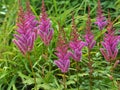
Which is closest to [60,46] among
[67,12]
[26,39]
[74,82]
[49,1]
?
[26,39]

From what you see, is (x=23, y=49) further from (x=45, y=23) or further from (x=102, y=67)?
(x=102, y=67)

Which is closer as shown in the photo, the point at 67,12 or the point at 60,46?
the point at 60,46

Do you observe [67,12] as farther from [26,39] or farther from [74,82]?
[26,39]

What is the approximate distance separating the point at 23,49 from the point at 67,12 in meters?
1.89

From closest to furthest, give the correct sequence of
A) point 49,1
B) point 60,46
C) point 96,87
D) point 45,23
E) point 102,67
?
point 60,46, point 45,23, point 96,87, point 102,67, point 49,1

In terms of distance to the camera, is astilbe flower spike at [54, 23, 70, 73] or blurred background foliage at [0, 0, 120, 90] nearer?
astilbe flower spike at [54, 23, 70, 73]

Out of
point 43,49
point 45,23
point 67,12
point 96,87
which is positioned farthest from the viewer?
point 67,12

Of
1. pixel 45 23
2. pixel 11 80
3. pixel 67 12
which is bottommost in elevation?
pixel 11 80

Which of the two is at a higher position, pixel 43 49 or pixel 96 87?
pixel 43 49

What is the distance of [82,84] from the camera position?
2939 millimetres

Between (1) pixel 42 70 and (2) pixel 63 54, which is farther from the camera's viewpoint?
(1) pixel 42 70

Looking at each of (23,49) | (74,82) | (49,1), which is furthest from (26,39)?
(49,1)

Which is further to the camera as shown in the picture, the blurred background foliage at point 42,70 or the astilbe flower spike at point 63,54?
the blurred background foliage at point 42,70

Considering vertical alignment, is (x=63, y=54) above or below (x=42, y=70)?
above
